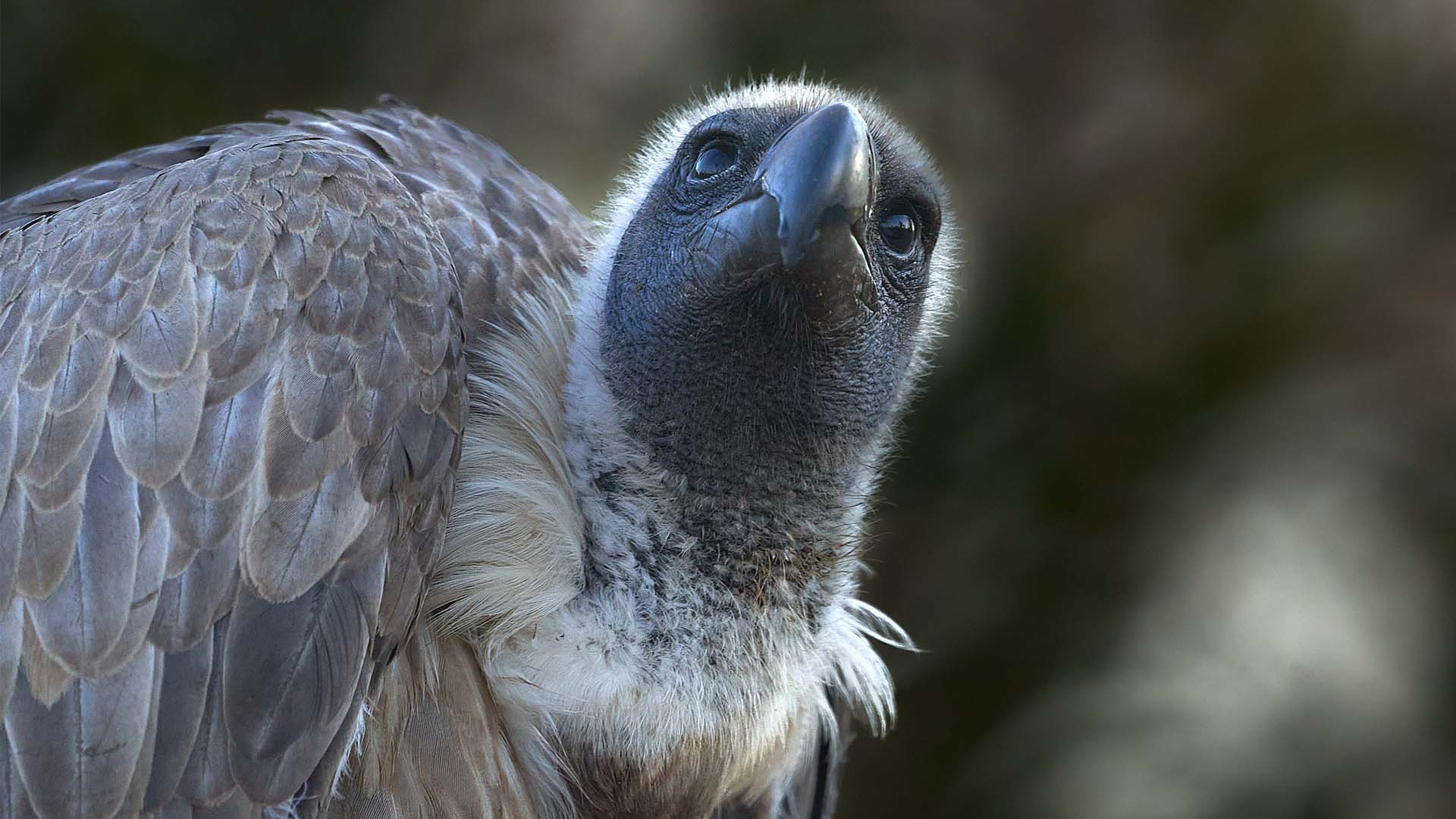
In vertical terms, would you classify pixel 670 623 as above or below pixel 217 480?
below

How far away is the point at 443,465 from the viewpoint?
195 centimetres

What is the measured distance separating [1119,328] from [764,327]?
2649 millimetres

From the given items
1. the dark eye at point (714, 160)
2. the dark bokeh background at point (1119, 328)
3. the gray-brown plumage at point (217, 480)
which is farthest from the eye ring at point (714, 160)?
the dark bokeh background at point (1119, 328)

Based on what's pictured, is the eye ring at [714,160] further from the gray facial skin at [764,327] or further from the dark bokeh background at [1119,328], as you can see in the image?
the dark bokeh background at [1119,328]

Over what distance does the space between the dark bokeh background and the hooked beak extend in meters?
2.17

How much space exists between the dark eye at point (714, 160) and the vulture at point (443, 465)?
0.04ft

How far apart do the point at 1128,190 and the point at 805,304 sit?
2864 millimetres

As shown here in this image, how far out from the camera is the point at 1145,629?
4.39 metres

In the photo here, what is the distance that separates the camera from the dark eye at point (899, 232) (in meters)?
2.46

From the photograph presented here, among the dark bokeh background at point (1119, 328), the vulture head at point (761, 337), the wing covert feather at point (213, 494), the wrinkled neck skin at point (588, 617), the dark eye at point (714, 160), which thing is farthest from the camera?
the dark bokeh background at point (1119, 328)

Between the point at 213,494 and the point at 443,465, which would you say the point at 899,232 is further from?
the point at 213,494

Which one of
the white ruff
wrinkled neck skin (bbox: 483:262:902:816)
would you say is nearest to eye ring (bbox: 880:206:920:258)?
wrinkled neck skin (bbox: 483:262:902:816)

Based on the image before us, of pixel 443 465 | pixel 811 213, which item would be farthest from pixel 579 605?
pixel 811 213

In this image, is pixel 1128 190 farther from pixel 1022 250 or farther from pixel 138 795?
pixel 138 795
